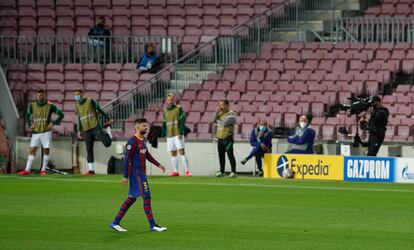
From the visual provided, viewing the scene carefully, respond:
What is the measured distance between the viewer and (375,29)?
3338cm

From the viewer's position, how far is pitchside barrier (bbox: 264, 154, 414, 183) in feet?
83.5

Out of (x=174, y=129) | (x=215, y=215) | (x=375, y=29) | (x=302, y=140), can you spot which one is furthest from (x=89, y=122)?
(x=215, y=215)

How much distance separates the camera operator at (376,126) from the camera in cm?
2611

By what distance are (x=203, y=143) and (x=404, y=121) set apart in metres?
5.13

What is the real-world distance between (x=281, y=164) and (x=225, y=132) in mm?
1537

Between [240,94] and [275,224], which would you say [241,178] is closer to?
[240,94]

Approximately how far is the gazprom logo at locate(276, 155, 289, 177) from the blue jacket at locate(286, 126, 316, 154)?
42cm

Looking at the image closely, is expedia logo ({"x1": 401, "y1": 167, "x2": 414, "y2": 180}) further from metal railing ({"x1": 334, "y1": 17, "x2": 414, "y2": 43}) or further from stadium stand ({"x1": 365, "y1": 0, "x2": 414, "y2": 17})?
stadium stand ({"x1": 365, "y1": 0, "x2": 414, "y2": 17})

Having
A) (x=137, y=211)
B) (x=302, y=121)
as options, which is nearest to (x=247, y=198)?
(x=137, y=211)

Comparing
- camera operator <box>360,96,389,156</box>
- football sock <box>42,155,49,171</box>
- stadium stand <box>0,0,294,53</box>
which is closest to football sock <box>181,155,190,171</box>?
football sock <box>42,155,49,171</box>

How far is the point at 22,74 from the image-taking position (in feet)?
114

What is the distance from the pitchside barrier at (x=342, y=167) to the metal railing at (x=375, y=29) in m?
6.89

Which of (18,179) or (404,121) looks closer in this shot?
(18,179)

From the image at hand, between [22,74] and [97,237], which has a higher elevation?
[22,74]
